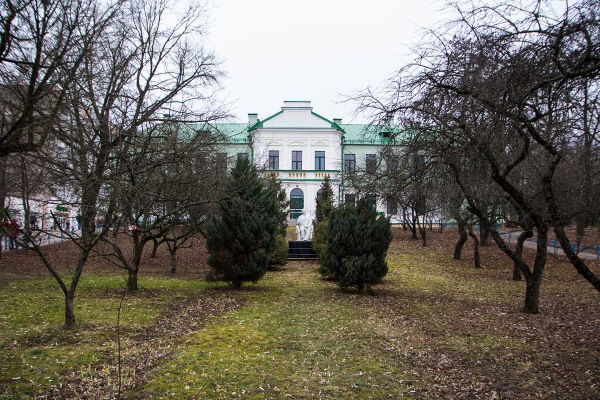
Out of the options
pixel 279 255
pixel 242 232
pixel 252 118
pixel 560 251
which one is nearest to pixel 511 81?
pixel 242 232

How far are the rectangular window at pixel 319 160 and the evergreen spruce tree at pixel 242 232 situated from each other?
33.6 meters

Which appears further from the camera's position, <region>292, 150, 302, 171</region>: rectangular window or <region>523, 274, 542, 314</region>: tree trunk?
<region>292, 150, 302, 171</region>: rectangular window

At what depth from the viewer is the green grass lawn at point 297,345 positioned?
5707mm

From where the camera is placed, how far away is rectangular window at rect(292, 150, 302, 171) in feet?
156

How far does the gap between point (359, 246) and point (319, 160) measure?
113 ft

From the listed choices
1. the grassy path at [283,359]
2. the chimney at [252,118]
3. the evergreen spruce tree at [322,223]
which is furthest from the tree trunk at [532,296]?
the chimney at [252,118]

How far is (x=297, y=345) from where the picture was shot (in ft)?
25.7

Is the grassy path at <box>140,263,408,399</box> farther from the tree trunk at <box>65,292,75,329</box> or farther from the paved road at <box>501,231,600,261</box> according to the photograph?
the paved road at <box>501,231,600,261</box>

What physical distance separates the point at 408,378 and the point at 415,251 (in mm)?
22713

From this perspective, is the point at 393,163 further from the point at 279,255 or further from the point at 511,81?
the point at 279,255

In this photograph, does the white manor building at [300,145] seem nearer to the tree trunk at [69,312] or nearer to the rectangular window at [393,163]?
the rectangular window at [393,163]

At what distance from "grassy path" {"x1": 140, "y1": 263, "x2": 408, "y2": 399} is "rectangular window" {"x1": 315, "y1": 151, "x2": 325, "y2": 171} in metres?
36.7

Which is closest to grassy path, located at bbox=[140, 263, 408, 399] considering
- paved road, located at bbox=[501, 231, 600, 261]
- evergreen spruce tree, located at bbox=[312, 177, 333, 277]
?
evergreen spruce tree, located at bbox=[312, 177, 333, 277]

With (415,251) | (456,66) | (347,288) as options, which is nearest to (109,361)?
(456,66)
